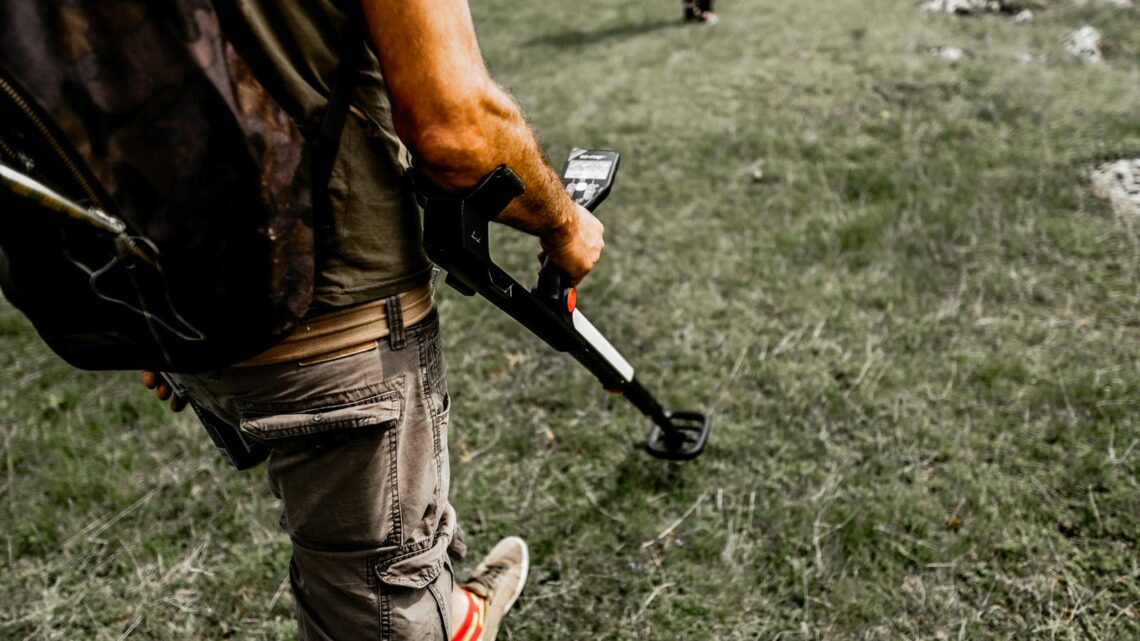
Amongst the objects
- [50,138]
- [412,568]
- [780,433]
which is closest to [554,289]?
[412,568]

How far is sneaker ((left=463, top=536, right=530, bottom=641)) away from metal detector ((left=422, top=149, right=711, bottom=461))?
641 mm

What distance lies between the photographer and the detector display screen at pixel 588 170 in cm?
188

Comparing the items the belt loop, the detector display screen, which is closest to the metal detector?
the detector display screen

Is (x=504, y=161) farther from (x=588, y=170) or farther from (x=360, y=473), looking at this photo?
(x=360, y=473)

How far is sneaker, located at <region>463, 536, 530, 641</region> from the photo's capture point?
2258mm

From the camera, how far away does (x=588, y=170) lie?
1.90 meters

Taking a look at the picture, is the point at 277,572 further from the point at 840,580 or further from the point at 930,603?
the point at 930,603

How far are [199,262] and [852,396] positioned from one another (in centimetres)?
263

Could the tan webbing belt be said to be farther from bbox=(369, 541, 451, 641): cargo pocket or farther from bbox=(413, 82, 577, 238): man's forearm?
bbox=(369, 541, 451, 641): cargo pocket

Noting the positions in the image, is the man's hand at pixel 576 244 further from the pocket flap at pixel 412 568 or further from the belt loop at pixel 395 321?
the pocket flap at pixel 412 568

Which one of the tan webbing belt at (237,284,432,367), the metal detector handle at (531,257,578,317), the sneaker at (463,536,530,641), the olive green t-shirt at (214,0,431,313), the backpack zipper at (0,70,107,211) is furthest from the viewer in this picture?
the sneaker at (463,536,530,641)

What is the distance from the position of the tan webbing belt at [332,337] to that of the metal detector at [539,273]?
17cm

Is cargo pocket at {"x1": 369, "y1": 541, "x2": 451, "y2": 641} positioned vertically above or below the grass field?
above

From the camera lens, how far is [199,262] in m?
1.20
